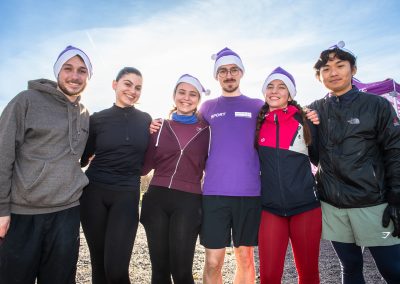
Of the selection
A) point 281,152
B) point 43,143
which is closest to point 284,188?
point 281,152

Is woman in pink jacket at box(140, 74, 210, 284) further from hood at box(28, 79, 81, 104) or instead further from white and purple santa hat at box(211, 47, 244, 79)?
hood at box(28, 79, 81, 104)

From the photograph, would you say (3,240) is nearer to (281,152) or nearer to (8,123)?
(8,123)

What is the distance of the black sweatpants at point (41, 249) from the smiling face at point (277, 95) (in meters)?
2.94

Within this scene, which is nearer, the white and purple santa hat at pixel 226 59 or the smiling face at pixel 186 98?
the smiling face at pixel 186 98

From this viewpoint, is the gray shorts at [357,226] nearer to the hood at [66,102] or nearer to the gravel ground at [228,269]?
the gravel ground at [228,269]

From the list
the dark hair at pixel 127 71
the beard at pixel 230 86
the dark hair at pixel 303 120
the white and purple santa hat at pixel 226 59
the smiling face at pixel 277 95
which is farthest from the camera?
the white and purple santa hat at pixel 226 59

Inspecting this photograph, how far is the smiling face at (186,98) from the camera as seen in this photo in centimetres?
477

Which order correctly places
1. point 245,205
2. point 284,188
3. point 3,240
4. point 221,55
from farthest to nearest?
point 221,55, point 245,205, point 284,188, point 3,240

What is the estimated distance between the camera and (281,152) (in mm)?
4066

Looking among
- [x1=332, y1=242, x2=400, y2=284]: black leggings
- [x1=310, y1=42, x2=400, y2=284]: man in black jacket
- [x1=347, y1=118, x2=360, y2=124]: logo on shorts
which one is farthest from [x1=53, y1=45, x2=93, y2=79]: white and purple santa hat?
[x1=332, y1=242, x2=400, y2=284]: black leggings

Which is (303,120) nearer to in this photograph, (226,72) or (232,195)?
(232,195)

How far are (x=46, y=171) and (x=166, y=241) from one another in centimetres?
171

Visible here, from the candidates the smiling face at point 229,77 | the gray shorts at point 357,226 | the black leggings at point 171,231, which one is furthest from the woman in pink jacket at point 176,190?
the gray shorts at point 357,226

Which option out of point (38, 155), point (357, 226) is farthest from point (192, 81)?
point (357, 226)
